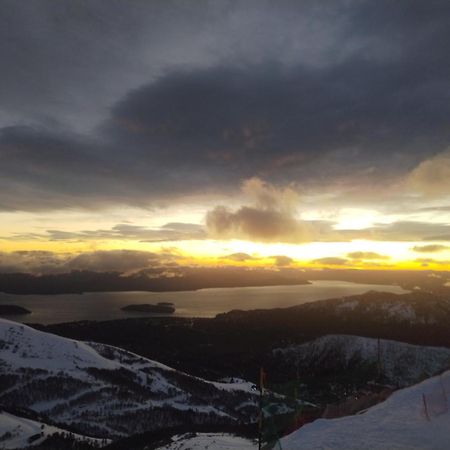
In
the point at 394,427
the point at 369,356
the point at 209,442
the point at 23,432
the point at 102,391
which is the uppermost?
the point at 394,427

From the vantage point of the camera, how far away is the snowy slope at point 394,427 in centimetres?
2042

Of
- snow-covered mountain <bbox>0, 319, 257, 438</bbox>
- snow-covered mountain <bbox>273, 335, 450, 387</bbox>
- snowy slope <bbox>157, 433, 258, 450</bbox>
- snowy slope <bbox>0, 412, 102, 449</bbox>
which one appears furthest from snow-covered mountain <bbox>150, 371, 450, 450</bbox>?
snow-covered mountain <bbox>273, 335, 450, 387</bbox>

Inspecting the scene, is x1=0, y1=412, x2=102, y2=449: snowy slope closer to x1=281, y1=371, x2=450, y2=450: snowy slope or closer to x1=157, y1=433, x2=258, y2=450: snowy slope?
x1=157, y1=433, x2=258, y2=450: snowy slope

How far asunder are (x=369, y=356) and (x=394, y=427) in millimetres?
155463

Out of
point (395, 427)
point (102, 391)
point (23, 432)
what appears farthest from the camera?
point (102, 391)

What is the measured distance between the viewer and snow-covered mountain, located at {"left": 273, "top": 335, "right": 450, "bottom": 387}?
488 ft

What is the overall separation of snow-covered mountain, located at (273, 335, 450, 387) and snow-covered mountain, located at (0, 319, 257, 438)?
56.2 metres

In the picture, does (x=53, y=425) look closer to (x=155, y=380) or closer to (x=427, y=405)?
(x=155, y=380)

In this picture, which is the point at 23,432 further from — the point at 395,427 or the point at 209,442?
the point at 395,427

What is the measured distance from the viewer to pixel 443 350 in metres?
160

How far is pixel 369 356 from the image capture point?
544ft

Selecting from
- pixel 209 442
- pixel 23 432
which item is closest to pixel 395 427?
pixel 209 442

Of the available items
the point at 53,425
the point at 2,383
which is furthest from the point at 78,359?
the point at 53,425

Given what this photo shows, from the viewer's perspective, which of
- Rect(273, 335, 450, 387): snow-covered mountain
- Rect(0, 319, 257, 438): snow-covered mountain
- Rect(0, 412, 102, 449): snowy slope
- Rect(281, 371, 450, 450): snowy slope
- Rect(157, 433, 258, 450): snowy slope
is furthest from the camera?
Rect(273, 335, 450, 387): snow-covered mountain
